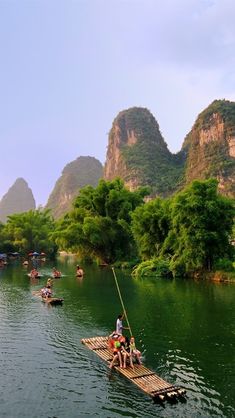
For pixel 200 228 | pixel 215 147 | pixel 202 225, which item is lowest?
pixel 200 228

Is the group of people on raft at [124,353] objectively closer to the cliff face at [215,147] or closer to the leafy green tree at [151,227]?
the leafy green tree at [151,227]

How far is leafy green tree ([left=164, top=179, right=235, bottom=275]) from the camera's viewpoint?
44.9 metres

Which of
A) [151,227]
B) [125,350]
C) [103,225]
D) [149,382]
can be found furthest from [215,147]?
[149,382]

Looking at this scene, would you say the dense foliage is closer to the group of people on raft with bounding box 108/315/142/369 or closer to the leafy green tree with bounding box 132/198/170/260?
the leafy green tree with bounding box 132/198/170/260

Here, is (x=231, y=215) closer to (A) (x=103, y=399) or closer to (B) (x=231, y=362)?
(B) (x=231, y=362)

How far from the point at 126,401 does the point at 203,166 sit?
14060cm

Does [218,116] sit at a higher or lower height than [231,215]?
higher

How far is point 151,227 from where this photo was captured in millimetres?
56375

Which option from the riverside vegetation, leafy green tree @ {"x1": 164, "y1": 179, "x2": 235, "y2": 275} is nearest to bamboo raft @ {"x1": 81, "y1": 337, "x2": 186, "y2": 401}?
leafy green tree @ {"x1": 164, "y1": 179, "x2": 235, "y2": 275}

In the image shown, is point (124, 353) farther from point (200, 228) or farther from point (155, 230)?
point (155, 230)

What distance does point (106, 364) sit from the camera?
18031mm

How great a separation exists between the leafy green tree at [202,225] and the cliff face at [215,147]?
90.6 metres

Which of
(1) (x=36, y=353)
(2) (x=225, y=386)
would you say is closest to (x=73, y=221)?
(1) (x=36, y=353)

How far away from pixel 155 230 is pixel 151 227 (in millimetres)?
894
